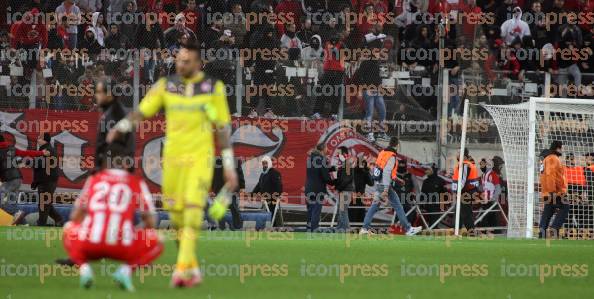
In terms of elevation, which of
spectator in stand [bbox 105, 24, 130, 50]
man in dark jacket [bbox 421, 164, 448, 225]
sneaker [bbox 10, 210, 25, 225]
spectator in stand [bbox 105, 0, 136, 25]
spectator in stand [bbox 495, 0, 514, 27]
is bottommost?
sneaker [bbox 10, 210, 25, 225]

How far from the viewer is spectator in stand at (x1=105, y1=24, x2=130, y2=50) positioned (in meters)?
30.6

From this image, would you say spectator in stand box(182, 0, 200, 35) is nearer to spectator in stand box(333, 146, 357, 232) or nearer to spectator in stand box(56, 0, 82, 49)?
spectator in stand box(56, 0, 82, 49)

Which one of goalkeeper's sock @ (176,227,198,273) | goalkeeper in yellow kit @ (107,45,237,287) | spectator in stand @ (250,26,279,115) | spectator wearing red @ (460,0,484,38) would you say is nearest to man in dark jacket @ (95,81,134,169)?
goalkeeper in yellow kit @ (107,45,237,287)

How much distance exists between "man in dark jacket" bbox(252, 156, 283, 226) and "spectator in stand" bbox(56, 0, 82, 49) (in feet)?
19.1

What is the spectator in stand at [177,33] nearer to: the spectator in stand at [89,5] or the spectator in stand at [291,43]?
the spectator in stand at [89,5]

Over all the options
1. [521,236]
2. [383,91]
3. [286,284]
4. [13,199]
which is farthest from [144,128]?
[286,284]

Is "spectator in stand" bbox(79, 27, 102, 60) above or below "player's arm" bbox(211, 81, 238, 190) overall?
above

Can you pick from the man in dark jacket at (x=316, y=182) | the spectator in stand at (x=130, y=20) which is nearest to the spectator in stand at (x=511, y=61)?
the man in dark jacket at (x=316, y=182)

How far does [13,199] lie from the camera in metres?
30.2

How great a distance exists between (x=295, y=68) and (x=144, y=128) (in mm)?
4264

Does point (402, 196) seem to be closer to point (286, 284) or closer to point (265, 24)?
point (265, 24)

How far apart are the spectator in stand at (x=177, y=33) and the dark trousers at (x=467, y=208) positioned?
26.7 ft

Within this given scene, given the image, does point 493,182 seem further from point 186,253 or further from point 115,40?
point 186,253

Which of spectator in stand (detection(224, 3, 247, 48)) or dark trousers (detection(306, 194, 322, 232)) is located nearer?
dark trousers (detection(306, 194, 322, 232))
